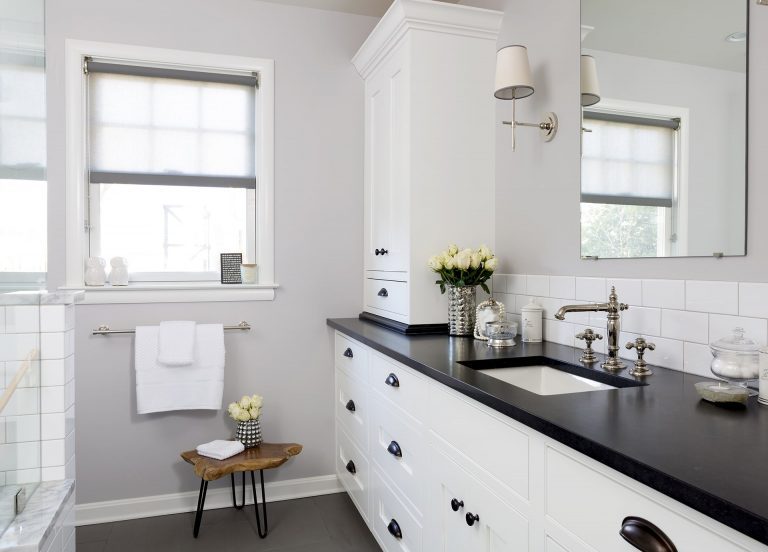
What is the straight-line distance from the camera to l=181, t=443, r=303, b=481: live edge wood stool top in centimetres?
250

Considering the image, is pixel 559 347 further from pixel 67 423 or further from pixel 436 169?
pixel 67 423

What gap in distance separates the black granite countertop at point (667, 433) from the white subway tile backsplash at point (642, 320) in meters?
0.13

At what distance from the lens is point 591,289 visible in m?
1.98

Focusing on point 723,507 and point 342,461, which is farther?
point 342,461

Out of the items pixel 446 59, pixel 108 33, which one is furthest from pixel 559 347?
pixel 108 33

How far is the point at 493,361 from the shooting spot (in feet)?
5.91

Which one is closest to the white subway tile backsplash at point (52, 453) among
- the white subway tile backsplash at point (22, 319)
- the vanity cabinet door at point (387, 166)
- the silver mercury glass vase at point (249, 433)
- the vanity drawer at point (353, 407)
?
the white subway tile backsplash at point (22, 319)

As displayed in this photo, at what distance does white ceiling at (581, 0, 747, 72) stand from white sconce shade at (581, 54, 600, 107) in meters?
0.05

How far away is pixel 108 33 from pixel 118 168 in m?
0.65

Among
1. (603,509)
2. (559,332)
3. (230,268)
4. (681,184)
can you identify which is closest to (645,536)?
(603,509)

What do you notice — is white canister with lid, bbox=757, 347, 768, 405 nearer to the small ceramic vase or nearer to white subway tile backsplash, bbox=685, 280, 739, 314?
white subway tile backsplash, bbox=685, 280, 739, 314

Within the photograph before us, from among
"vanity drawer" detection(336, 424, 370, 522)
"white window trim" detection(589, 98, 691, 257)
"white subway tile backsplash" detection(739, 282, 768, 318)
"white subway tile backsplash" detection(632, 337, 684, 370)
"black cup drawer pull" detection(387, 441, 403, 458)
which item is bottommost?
"vanity drawer" detection(336, 424, 370, 522)

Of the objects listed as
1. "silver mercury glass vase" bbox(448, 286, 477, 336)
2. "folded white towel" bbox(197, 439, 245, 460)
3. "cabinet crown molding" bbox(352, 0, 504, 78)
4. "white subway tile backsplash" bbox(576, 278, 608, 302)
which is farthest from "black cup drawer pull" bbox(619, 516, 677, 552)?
"cabinet crown molding" bbox(352, 0, 504, 78)

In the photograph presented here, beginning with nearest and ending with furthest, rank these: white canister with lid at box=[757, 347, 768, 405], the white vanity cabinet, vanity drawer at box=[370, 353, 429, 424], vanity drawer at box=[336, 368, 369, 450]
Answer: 1. the white vanity cabinet
2. white canister with lid at box=[757, 347, 768, 405]
3. vanity drawer at box=[370, 353, 429, 424]
4. vanity drawer at box=[336, 368, 369, 450]
